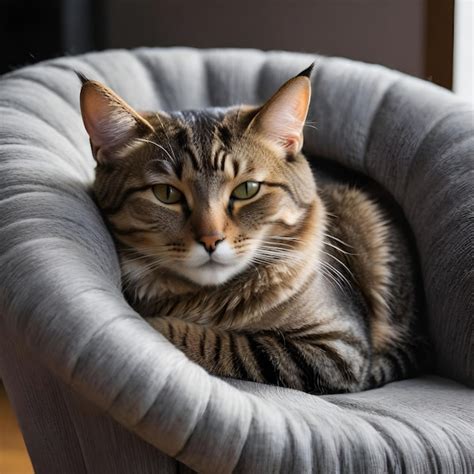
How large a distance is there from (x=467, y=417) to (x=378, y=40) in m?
1.58

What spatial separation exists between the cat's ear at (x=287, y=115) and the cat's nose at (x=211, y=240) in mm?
227

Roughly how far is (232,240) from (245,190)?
104 mm

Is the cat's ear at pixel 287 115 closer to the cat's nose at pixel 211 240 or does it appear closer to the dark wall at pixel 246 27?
the cat's nose at pixel 211 240

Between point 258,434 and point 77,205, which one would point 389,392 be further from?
point 77,205

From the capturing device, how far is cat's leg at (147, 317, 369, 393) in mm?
1394

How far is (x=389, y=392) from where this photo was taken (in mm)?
1502

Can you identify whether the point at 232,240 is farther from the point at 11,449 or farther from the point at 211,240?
the point at 11,449

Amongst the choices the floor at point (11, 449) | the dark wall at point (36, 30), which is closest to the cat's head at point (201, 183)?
the floor at point (11, 449)

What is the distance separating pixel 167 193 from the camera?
140 cm

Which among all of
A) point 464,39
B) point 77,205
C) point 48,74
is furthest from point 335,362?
point 464,39

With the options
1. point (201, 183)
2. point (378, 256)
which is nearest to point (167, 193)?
point (201, 183)

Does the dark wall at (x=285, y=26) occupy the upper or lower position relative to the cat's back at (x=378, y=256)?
upper

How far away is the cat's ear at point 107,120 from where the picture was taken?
53.9 inches

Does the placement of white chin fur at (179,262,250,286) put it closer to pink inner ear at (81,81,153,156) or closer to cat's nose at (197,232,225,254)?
cat's nose at (197,232,225,254)
